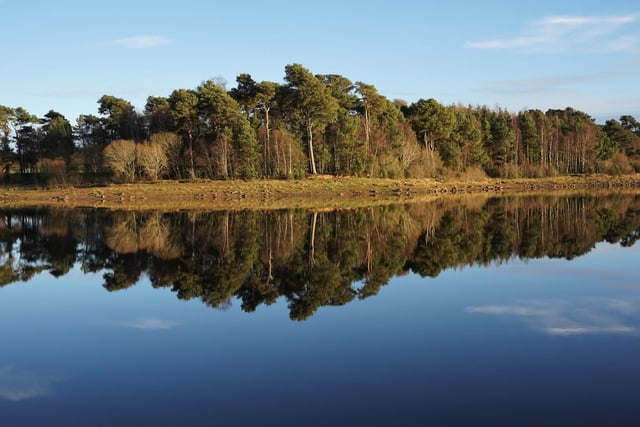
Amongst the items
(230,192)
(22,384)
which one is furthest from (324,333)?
(230,192)

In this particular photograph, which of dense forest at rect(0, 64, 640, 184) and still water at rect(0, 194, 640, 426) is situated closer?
still water at rect(0, 194, 640, 426)

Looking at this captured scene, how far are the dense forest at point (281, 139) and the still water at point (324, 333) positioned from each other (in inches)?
1628

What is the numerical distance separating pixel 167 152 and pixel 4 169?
3306 cm

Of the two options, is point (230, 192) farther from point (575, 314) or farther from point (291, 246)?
point (575, 314)

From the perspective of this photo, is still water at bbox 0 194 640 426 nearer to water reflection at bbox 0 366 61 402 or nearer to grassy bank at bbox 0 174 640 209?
water reflection at bbox 0 366 61 402

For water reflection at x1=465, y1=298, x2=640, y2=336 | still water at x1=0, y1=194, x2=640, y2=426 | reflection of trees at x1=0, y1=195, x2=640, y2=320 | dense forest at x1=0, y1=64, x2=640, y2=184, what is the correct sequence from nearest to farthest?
still water at x1=0, y1=194, x2=640, y2=426, water reflection at x1=465, y1=298, x2=640, y2=336, reflection of trees at x1=0, y1=195, x2=640, y2=320, dense forest at x1=0, y1=64, x2=640, y2=184

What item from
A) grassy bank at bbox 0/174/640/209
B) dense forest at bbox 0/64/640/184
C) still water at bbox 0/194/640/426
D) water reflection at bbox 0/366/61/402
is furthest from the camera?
dense forest at bbox 0/64/640/184

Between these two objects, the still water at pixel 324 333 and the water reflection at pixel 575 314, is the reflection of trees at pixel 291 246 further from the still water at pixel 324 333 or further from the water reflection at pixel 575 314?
the water reflection at pixel 575 314

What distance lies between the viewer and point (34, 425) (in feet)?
24.1

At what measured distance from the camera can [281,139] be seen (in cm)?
6631

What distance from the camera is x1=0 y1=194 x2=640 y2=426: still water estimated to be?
25.4ft

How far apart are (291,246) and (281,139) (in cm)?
4462

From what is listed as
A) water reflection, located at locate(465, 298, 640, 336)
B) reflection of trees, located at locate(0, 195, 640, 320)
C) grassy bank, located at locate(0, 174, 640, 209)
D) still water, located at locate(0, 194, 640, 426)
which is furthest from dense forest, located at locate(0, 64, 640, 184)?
water reflection, located at locate(465, 298, 640, 336)

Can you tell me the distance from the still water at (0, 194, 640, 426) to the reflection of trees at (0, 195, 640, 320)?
0.16 meters
